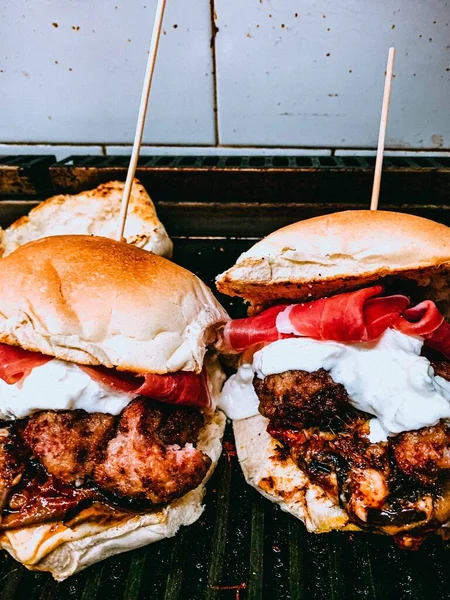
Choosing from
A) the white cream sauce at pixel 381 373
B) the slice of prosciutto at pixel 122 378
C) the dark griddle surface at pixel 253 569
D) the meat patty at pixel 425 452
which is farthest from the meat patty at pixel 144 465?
the meat patty at pixel 425 452

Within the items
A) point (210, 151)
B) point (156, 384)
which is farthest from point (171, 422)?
point (210, 151)

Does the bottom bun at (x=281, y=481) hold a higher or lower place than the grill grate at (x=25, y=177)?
lower

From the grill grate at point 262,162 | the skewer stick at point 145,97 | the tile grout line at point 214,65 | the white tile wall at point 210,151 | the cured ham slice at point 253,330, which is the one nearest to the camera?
the cured ham slice at point 253,330

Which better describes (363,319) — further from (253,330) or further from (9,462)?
(9,462)

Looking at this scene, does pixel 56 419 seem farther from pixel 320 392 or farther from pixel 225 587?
pixel 320 392

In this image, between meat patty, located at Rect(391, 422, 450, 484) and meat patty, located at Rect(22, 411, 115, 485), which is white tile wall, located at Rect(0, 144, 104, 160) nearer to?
meat patty, located at Rect(22, 411, 115, 485)

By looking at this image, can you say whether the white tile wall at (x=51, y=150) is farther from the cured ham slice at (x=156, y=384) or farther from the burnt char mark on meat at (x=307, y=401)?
the burnt char mark on meat at (x=307, y=401)

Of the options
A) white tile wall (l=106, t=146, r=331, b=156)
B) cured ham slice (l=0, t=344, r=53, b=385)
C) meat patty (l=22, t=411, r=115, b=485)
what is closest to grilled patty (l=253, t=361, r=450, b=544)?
meat patty (l=22, t=411, r=115, b=485)
